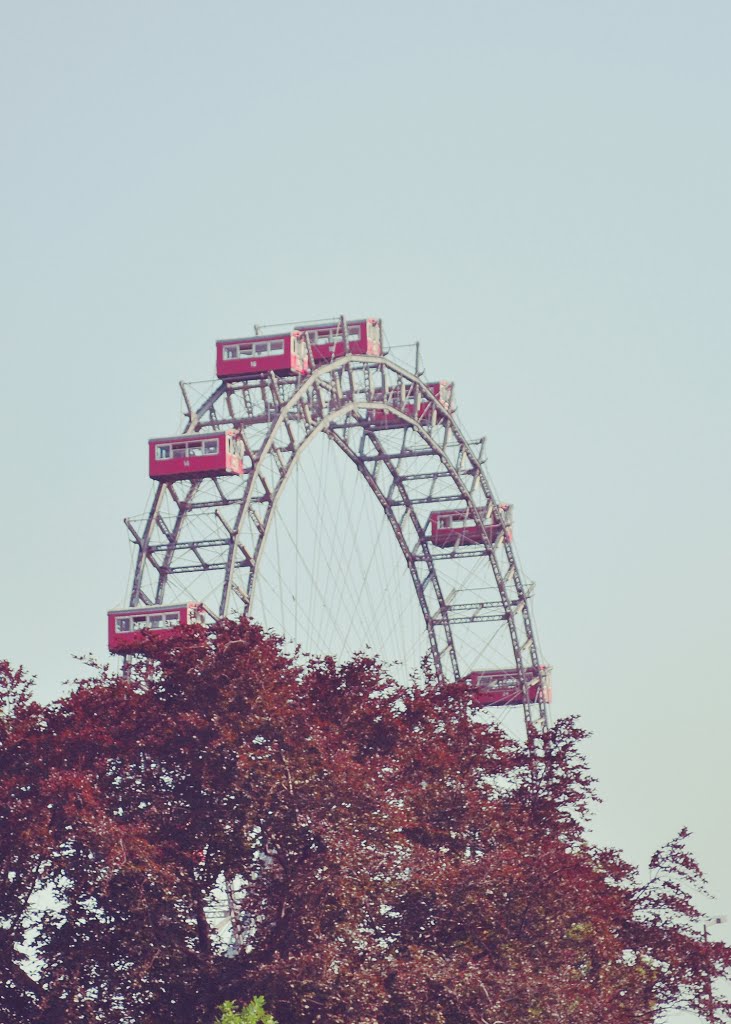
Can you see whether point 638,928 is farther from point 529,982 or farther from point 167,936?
point 167,936

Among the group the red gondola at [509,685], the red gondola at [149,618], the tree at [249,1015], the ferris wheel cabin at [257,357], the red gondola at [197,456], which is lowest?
the tree at [249,1015]

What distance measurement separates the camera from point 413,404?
86.0m

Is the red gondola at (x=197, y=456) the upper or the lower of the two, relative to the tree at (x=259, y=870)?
upper

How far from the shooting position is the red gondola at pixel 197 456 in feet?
215

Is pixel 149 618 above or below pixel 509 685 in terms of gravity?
below

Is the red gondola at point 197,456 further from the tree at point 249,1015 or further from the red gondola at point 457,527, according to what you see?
the tree at point 249,1015

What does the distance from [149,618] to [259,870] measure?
26.8 meters

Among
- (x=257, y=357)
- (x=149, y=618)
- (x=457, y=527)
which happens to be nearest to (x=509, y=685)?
(x=457, y=527)

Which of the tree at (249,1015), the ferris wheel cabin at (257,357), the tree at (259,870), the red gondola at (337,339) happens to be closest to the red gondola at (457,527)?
the red gondola at (337,339)

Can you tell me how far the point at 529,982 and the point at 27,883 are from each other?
9174mm

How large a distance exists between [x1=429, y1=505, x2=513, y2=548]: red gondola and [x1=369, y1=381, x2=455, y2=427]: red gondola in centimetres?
781

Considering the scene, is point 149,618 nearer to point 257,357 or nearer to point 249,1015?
point 257,357

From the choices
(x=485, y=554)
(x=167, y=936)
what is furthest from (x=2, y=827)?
(x=485, y=554)

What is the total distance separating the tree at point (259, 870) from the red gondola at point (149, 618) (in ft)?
72.5
